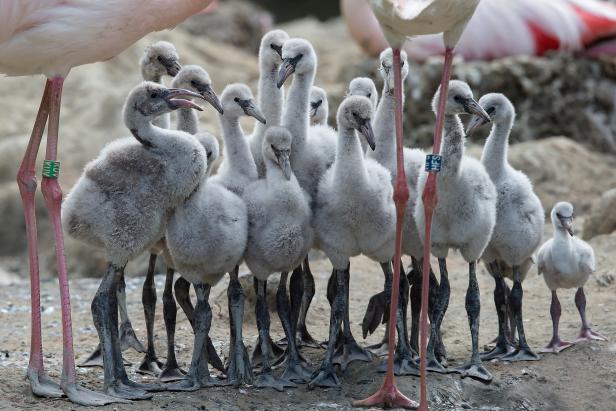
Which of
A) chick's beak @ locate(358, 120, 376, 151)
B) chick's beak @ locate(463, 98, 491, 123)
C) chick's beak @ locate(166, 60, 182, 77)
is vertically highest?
chick's beak @ locate(166, 60, 182, 77)

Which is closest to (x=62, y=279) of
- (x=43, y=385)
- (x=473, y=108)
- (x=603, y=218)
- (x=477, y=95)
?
(x=43, y=385)

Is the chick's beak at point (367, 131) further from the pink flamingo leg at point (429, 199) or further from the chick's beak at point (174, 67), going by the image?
the chick's beak at point (174, 67)

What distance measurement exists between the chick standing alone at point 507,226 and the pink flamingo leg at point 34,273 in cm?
198

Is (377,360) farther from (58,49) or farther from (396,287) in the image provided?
(58,49)

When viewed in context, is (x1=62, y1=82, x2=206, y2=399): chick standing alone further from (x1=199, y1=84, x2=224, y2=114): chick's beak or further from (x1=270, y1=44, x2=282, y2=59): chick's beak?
(x1=270, y1=44, x2=282, y2=59): chick's beak

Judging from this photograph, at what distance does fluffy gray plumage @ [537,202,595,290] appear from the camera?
5.54 meters

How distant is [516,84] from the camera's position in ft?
32.0

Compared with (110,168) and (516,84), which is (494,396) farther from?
(516,84)

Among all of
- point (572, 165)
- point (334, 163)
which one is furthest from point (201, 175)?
point (572, 165)

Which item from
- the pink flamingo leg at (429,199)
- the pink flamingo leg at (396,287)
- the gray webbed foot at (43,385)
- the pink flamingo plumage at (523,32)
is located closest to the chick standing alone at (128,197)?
the gray webbed foot at (43,385)

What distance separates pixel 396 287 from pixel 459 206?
0.47 m

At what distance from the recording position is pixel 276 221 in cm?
495

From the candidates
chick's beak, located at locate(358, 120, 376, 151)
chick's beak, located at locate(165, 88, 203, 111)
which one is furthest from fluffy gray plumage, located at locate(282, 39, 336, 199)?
chick's beak, located at locate(165, 88, 203, 111)

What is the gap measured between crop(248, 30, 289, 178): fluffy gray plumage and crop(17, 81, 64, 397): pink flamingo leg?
0.99 metres
